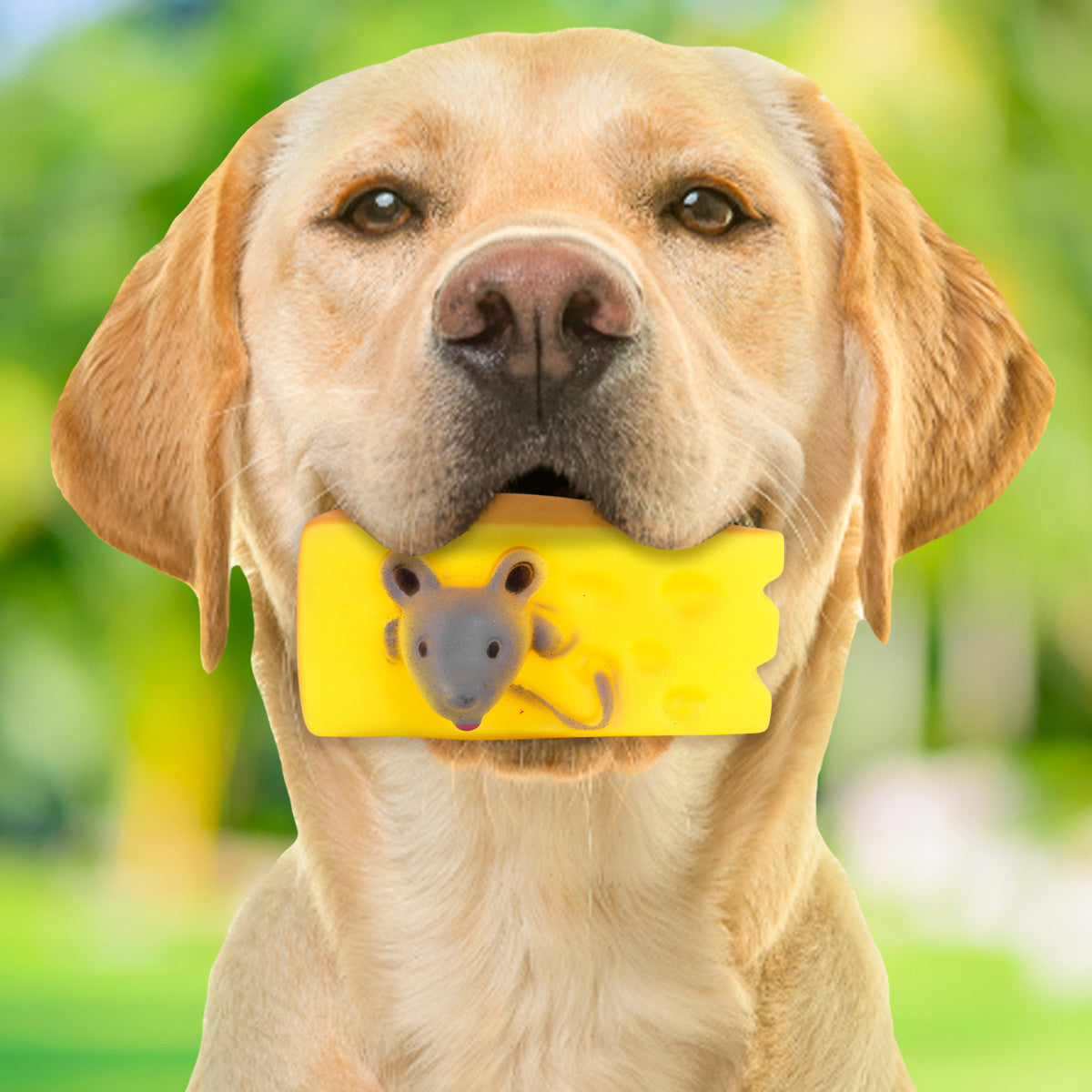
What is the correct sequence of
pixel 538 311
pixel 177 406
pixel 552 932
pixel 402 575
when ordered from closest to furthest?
pixel 538 311 < pixel 402 575 < pixel 552 932 < pixel 177 406

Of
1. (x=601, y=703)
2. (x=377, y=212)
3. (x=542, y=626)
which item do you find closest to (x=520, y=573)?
(x=542, y=626)

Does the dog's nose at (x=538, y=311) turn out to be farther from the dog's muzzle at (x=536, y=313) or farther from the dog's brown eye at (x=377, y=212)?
the dog's brown eye at (x=377, y=212)

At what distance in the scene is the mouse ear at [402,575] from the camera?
78.1 inches

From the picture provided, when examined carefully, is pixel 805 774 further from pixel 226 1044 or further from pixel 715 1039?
pixel 226 1044

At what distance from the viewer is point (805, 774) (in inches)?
89.5

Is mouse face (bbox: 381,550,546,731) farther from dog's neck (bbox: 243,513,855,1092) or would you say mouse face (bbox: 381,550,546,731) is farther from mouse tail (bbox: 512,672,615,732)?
dog's neck (bbox: 243,513,855,1092)

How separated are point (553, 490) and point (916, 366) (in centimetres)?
75

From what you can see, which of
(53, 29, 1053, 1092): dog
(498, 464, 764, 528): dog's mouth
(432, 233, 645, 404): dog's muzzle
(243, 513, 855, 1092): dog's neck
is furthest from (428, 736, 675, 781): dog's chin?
(432, 233, 645, 404): dog's muzzle

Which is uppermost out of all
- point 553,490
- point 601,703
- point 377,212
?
point 377,212

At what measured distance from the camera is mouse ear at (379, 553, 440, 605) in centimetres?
198

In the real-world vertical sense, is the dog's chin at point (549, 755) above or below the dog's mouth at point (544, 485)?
below

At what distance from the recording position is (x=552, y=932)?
223 cm

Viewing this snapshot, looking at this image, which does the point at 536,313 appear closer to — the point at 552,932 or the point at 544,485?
the point at 544,485

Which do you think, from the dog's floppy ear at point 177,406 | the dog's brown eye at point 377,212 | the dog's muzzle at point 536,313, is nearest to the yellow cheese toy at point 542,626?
the dog's muzzle at point 536,313
